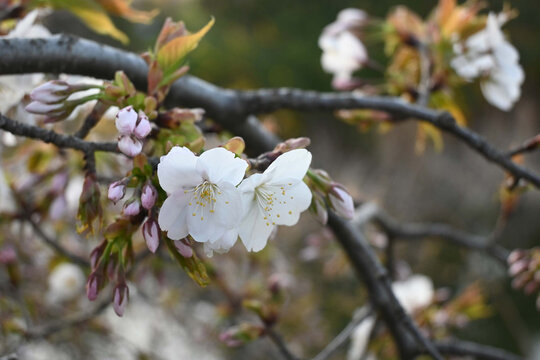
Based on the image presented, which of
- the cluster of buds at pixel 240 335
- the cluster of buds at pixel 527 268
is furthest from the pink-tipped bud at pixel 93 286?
the cluster of buds at pixel 527 268

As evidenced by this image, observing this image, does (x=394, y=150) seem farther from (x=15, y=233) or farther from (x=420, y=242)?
(x=15, y=233)


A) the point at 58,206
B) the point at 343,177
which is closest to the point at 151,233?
the point at 58,206

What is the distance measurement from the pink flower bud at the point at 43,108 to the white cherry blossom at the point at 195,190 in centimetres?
17

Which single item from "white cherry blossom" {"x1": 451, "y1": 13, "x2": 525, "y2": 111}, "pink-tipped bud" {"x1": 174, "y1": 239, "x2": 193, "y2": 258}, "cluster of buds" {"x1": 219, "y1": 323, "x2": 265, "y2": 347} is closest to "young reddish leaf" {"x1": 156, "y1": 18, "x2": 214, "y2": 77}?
"pink-tipped bud" {"x1": 174, "y1": 239, "x2": 193, "y2": 258}

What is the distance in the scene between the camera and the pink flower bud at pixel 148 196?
0.42m

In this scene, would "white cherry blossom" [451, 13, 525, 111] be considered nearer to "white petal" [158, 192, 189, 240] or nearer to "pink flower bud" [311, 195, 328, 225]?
"pink flower bud" [311, 195, 328, 225]

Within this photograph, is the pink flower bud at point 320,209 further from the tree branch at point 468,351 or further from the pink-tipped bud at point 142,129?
the tree branch at point 468,351

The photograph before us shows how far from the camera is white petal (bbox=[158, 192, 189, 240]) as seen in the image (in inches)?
16.1

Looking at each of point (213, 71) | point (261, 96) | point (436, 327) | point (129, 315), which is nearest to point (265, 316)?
point (261, 96)

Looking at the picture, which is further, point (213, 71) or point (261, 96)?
point (213, 71)

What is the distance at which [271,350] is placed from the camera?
5.07 feet

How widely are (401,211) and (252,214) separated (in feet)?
11.3

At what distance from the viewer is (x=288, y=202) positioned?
469 millimetres

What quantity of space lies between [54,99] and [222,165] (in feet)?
0.68
